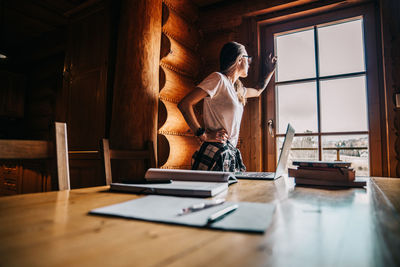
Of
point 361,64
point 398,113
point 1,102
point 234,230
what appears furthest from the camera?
point 1,102

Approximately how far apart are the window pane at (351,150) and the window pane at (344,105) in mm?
83

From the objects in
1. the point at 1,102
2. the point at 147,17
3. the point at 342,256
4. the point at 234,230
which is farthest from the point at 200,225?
the point at 1,102

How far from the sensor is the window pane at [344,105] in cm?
226

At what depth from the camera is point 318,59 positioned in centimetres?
247

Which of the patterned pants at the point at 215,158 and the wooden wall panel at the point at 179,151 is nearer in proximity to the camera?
the patterned pants at the point at 215,158

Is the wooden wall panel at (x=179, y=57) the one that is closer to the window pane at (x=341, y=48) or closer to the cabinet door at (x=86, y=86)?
the cabinet door at (x=86, y=86)

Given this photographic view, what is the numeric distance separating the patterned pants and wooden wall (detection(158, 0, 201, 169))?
2.05 feet

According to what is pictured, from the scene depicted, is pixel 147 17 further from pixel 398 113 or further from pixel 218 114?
pixel 398 113

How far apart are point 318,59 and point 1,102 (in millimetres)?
4629

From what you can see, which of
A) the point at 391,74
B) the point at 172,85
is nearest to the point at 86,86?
the point at 172,85

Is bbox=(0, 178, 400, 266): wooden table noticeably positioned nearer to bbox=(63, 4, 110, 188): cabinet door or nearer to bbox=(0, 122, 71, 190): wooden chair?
bbox=(0, 122, 71, 190): wooden chair

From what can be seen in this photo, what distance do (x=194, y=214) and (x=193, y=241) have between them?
14 cm

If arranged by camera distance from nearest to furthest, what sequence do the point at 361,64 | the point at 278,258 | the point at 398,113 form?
1. the point at 278,258
2. the point at 398,113
3. the point at 361,64

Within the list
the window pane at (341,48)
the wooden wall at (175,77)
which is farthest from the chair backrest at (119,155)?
the window pane at (341,48)
